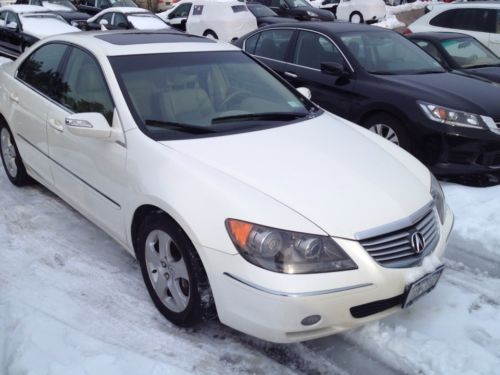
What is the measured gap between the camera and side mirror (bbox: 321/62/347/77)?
5898 mm

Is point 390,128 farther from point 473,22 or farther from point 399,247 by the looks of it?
point 473,22

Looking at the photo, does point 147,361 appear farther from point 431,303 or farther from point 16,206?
point 16,206

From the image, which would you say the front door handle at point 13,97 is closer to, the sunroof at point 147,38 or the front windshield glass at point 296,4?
the sunroof at point 147,38

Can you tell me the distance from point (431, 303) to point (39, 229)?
286cm

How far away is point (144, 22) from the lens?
47.8ft

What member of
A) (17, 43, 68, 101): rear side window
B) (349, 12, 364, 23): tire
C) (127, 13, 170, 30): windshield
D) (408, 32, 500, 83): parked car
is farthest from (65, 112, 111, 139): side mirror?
(349, 12, 364, 23): tire

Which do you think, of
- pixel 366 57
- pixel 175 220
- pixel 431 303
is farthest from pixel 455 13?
pixel 175 220

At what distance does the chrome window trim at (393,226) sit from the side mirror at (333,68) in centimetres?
324

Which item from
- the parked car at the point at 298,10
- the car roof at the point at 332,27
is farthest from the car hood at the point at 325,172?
the parked car at the point at 298,10

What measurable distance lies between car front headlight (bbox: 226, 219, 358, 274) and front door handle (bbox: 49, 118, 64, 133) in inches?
73.6

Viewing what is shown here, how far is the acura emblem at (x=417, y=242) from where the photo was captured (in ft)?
9.07

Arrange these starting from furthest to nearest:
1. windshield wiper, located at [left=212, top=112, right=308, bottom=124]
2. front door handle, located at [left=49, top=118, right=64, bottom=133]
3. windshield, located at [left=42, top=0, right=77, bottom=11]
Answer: windshield, located at [left=42, top=0, right=77, bottom=11]
front door handle, located at [left=49, top=118, right=64, bottom=133]
windshield wiper, located at [left=212, top=112, right=308, bottom=124]

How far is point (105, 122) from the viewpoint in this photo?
3.26 m

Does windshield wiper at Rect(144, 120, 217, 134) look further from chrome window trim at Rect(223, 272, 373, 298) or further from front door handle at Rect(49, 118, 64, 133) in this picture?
chrome window trim at Rect(223, 272, 373, 298)
